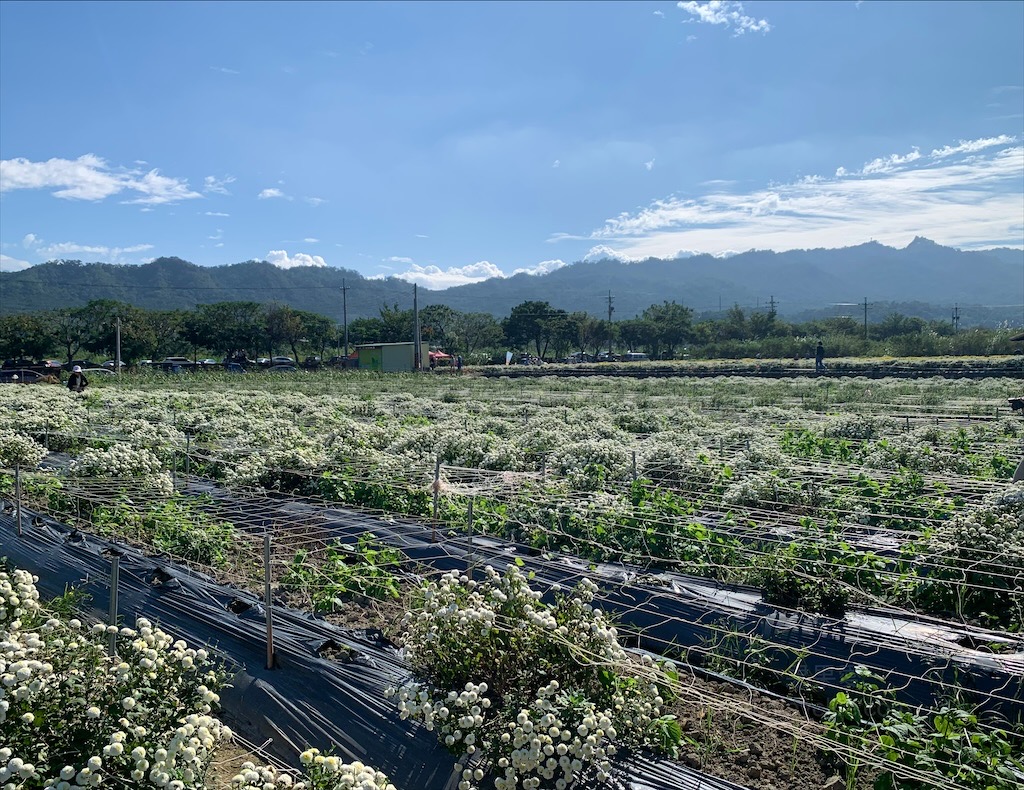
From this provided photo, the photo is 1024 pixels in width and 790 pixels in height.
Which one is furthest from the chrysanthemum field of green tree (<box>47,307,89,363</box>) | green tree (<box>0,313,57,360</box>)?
green tree (<box>47,307,89,363</box>)

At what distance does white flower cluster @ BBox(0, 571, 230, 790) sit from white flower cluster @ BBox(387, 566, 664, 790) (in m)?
1.13

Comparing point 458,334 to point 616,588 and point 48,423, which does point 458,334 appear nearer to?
point 48,423

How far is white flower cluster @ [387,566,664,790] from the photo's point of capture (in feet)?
11.5

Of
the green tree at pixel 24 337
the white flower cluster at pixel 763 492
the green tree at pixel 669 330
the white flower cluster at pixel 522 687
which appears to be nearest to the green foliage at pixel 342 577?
the white flower cluster at pixel 522 687

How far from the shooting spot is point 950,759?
3.46m

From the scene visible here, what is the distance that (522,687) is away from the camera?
397 centimetres

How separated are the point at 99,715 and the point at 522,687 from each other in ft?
6.40

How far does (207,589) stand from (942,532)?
6.07m

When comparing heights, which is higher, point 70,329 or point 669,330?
point 669,330

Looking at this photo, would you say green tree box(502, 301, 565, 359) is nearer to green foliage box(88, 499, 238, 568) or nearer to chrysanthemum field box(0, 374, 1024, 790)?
chrysanthemum field box(0, 374, 1024, 790)

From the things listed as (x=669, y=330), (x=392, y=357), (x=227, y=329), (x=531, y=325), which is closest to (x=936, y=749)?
(x=392, y=357)

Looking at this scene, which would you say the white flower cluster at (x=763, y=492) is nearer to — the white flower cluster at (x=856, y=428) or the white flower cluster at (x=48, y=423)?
the white flower cluster at (x=856, y=428)

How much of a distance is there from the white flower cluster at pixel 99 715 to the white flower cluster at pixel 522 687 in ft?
3.71

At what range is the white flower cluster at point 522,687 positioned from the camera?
3494mm
